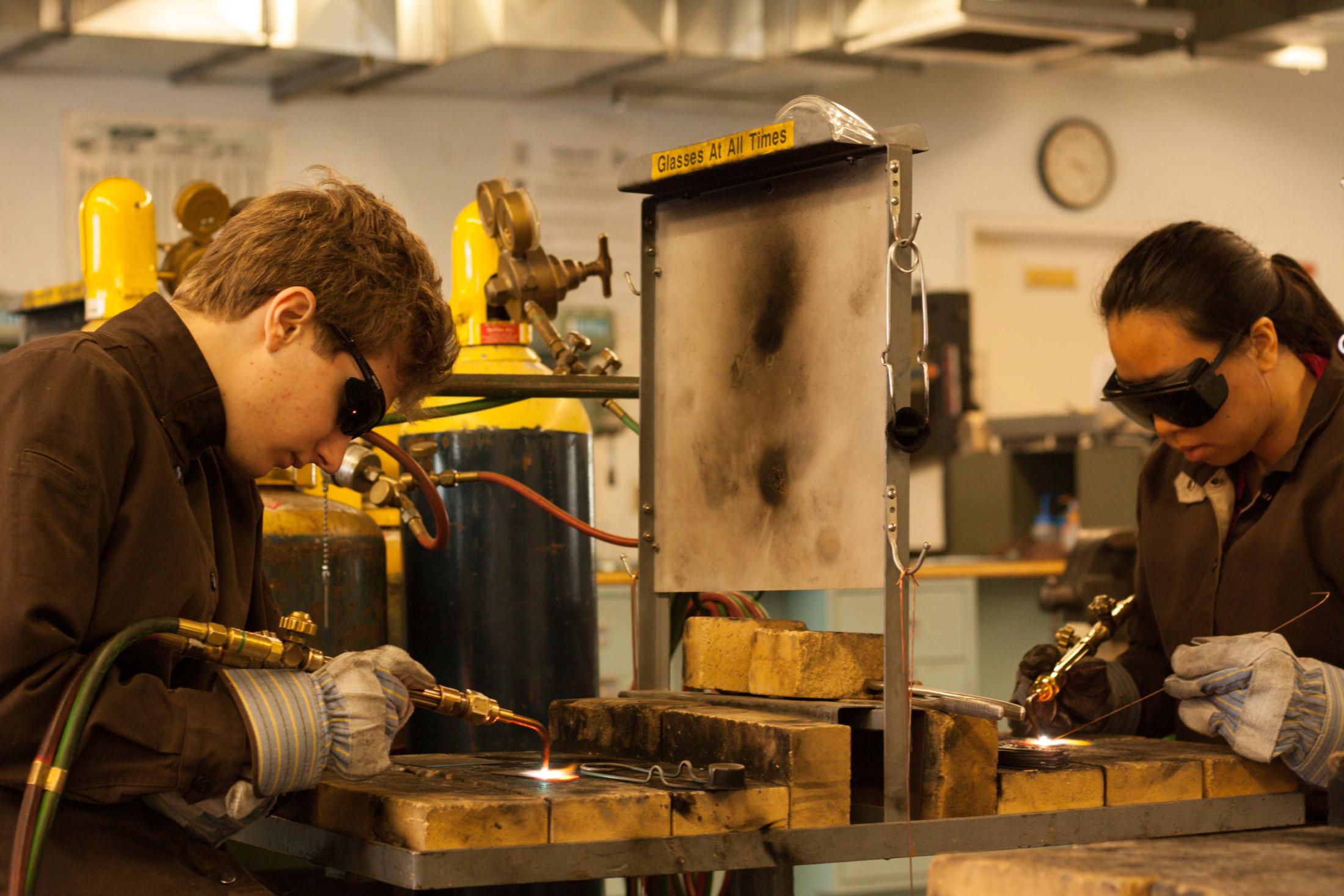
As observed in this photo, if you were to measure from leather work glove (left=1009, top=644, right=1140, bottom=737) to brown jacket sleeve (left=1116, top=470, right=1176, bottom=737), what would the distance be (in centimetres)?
4

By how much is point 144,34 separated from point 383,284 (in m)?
3.46

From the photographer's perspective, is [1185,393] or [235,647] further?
[1185,393]

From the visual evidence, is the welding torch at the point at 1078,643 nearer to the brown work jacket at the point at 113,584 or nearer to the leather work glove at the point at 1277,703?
the leather work glove at the point at 1277,703

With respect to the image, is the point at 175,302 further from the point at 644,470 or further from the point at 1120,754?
the point at 1120,754

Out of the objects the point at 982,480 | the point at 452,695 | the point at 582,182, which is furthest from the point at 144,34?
the point at 452,695

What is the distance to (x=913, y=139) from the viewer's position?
1.48m

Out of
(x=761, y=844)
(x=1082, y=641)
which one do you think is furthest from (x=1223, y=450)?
(x=761, y=844)

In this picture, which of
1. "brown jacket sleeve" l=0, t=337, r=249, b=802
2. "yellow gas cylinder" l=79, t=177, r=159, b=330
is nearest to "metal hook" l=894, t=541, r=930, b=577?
"brown jacket sleeve" l=0, t=337, r=249, b=802

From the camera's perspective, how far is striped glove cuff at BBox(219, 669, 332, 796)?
126cm

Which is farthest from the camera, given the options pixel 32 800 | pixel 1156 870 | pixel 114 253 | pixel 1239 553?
pixel 114 253

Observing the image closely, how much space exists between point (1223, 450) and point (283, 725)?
45.3 inches

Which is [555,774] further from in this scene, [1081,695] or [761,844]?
[1081,695]

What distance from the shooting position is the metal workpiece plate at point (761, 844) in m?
1.24

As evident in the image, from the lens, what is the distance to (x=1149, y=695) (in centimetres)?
190
